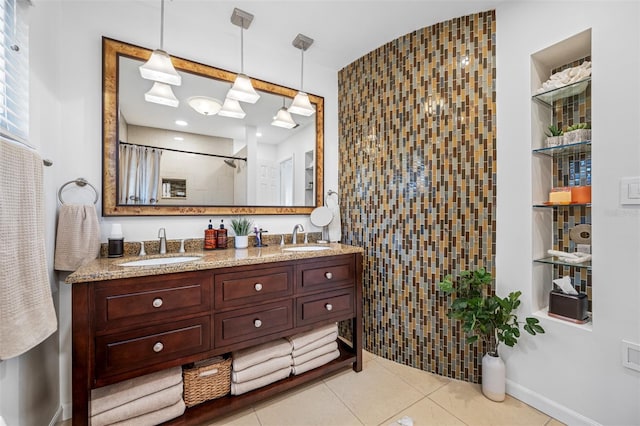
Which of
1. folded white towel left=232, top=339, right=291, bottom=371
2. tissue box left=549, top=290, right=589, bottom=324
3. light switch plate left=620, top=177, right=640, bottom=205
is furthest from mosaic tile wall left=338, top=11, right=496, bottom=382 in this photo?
folded white towel left=232, top=339, right=291, bottom=371

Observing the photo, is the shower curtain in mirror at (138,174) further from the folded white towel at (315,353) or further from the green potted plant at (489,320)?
the green potted plant at (489,320)

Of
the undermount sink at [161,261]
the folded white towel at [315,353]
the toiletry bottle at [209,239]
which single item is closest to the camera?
the undermount sink at [161,261]

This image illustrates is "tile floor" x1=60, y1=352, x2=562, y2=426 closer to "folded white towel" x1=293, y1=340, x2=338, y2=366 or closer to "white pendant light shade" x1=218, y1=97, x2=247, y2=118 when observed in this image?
"folded white towel" x1=293, y1=340, x2=338, y2=366

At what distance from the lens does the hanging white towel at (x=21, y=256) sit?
0.90m

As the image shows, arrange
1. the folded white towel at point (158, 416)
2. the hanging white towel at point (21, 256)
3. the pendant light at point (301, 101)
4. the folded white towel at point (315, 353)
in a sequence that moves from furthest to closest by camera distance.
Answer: the pendant light at point (301, 101) < the folded white towel at point (315, 353) < the folded white towel at point (158, 416) < the hanging white towel at point (21, 256)

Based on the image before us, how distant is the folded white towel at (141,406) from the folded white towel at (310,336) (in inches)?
26.5

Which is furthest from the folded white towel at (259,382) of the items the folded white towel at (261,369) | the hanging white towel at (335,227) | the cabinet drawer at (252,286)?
the hanging white towel at (335,227)

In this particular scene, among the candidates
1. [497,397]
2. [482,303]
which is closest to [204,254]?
[482,303]

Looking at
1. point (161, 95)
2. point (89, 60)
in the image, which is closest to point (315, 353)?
point (161, 95)

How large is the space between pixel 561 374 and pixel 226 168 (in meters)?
2.41

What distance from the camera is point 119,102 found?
1.70 m

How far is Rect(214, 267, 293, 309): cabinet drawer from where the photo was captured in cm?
147

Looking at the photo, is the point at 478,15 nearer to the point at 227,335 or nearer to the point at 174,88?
the point at 174,88

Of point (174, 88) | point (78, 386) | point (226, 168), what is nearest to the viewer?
point (78, 386)
